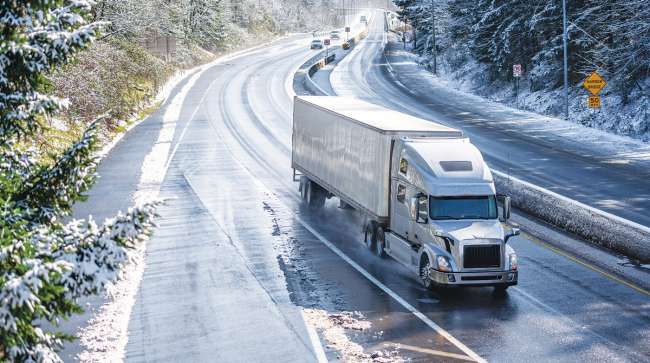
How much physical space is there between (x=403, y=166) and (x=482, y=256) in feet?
10.9

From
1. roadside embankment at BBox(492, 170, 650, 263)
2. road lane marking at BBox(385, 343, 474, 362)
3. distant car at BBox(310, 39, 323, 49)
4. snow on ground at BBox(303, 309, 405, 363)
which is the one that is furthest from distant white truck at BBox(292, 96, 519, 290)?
distant car at BBox(310, 39, 323, 49)

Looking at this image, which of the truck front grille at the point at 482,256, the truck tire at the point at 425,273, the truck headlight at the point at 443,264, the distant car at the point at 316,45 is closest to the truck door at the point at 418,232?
the truck tire at the point at 425,273

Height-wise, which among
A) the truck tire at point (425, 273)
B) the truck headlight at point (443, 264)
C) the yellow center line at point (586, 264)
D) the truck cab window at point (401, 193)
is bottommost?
the yellow center line at point (586, 264)

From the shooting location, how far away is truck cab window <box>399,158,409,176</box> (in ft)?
68.0

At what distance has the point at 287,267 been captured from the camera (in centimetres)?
2164

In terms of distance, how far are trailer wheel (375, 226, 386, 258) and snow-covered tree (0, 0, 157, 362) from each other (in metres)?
11.7

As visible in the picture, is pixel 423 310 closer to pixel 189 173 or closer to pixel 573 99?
pixel 189 173

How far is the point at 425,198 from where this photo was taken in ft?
64.6

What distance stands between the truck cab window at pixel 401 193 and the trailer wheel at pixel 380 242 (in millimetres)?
1332

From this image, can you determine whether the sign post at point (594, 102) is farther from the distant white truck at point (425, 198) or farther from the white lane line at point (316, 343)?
the white lane line at point (316, 343)

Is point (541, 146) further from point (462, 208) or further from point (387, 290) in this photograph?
point (387, 290)

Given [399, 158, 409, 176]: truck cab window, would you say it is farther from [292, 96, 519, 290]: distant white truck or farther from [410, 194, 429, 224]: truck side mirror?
[410, 194, 429, 224]: truck side mirror

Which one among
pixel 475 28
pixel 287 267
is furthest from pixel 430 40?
pixel 287 267

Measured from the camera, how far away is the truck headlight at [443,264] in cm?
1861
